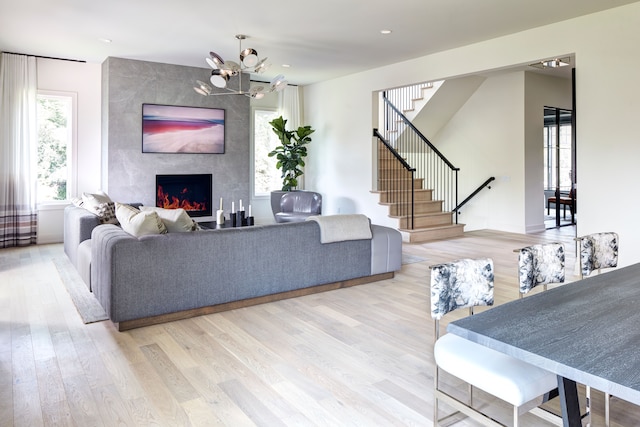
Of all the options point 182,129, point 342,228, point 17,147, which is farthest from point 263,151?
point 342,228

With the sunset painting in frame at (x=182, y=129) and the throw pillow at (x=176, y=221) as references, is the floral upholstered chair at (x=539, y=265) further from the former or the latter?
the sunset painting in frame at (x=182, y=129)

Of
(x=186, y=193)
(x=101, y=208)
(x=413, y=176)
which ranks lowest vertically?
(x=101, y=208)

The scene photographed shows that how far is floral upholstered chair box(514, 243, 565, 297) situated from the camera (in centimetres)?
238

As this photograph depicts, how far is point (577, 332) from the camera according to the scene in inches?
58.2

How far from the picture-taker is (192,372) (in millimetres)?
2793

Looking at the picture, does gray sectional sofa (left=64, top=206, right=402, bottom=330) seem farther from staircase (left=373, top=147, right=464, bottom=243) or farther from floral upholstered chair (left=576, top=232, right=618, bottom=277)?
staircase (left=373, top=147, right=464, bottom=243)

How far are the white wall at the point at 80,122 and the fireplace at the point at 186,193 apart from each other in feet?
3.58

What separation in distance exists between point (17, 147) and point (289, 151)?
448 centimetres

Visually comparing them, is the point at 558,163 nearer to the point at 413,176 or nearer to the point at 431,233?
the point at 413,176

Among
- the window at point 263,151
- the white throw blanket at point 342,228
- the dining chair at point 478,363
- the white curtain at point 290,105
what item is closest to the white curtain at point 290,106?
the white curtain at point 290,105

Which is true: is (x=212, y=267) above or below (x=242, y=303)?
above

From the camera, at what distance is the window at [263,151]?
9477 mm

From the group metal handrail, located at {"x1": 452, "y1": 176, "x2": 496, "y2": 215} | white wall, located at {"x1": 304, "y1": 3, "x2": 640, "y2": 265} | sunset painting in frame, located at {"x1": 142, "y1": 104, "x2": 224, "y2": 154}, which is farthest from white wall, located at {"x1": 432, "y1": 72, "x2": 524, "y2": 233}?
sunset painting in frame, located at {"x1": 142, "y1": 104, "x2": 224, "y2": 154}

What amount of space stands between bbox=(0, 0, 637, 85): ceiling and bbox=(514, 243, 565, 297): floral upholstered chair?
10.7 feet
